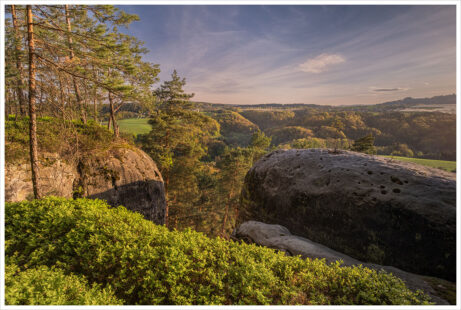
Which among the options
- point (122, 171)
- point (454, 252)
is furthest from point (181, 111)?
point (454, 252)

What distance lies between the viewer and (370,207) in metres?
5.69

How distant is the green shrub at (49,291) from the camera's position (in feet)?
7.57

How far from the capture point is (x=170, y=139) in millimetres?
16781

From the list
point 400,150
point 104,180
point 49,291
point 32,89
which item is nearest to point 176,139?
point 104,180

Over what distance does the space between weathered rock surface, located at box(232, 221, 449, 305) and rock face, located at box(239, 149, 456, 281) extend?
21.0 inches

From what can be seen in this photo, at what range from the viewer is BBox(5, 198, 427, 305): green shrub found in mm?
2730

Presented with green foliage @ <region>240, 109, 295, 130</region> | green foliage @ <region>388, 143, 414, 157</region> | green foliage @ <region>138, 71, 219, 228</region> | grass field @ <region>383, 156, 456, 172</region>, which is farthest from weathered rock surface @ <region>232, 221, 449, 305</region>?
green foliage @ <region>240, 109, 295, 130</region>

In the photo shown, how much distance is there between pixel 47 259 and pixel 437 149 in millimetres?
89182

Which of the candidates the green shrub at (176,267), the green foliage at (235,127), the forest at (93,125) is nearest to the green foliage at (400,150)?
the forest at (93,125)

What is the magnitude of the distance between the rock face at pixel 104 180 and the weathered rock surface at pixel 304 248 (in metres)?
6.74

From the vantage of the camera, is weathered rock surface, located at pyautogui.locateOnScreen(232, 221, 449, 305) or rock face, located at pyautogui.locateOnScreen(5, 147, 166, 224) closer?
weathered rock surface, located at pyautogui.locateOnScreen(232, 221, 449, 305)

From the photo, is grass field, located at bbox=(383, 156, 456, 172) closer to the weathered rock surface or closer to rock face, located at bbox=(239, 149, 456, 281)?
rock face, located at bbox=(239, 149, 456, 281)

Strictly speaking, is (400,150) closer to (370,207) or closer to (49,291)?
(370,207)

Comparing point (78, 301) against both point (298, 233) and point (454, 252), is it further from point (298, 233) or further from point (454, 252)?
point (454, 252)
